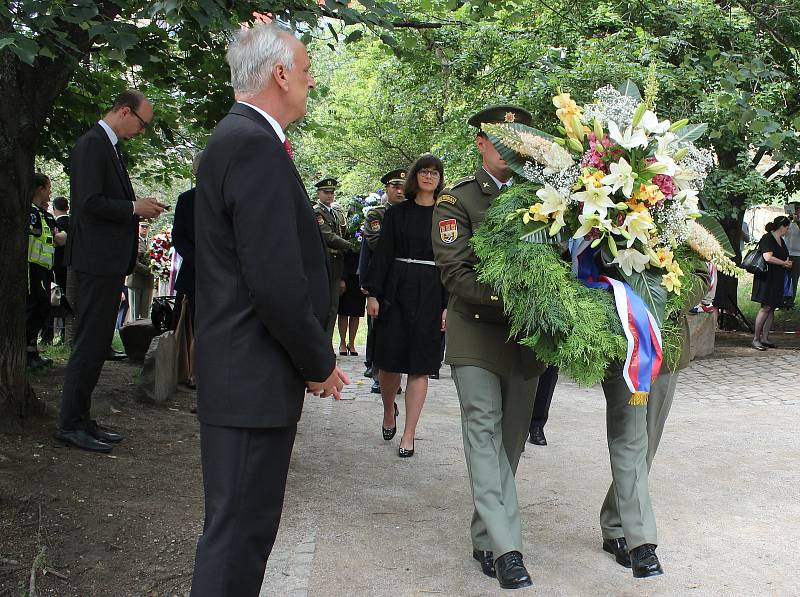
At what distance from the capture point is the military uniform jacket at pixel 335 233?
440 inches

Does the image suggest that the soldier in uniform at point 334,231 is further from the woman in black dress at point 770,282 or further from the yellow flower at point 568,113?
the yellow flower at point 568,113

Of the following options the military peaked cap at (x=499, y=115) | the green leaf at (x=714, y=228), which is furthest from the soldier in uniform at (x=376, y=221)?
the green leaf at (x=714, y=228)

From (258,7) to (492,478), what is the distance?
3020mm

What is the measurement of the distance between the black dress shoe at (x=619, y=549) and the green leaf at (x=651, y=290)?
1179 mm

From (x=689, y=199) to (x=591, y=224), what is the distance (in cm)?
53

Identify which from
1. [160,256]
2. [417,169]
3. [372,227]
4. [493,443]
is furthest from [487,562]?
[160,256]

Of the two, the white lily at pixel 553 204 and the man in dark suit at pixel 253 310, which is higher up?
the white lily at pixel 553 204

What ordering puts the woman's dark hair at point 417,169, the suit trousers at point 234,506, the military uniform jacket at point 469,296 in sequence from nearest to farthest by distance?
1. the suit trousers at point 234,506
2. the military uniform jacket at point 469,296
3. the woman's dark hair at point 417,169

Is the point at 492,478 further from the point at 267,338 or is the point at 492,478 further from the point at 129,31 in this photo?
the point at 129,31

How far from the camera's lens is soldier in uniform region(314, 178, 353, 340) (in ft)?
36.8

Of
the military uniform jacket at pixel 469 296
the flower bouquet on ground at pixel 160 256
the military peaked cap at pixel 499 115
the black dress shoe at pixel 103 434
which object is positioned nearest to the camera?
the military uniform jacket at pixel 469 296

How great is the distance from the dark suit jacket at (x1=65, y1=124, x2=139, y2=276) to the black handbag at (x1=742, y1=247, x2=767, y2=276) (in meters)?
10.7

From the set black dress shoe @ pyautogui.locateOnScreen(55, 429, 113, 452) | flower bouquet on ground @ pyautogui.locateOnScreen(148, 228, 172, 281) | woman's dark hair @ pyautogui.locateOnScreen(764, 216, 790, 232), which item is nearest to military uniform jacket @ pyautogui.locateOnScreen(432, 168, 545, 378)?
black dress shoe @ pyautogui.locateOnScreen(55, 429, 113, 452)

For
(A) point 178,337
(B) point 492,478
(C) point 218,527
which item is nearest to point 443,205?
(B) point 492,478
